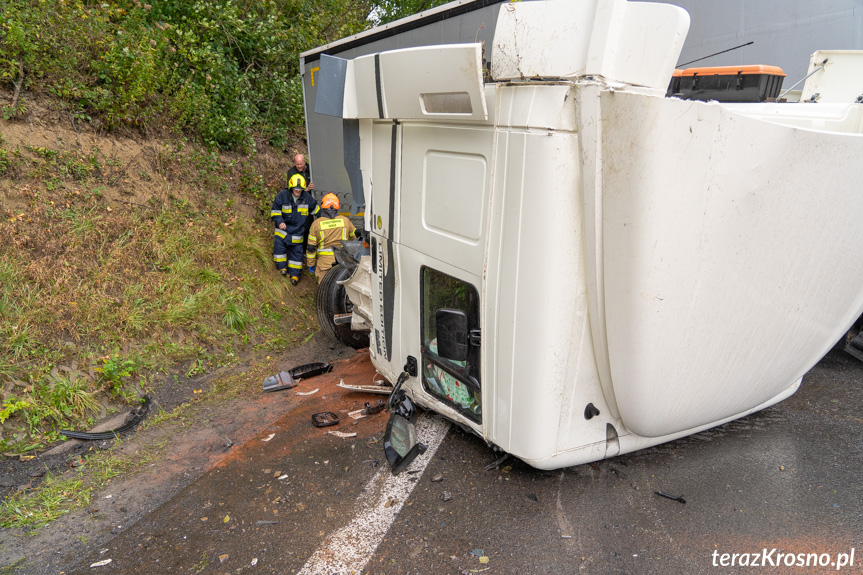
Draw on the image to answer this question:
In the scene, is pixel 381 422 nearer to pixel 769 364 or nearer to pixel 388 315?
pixel 388 315

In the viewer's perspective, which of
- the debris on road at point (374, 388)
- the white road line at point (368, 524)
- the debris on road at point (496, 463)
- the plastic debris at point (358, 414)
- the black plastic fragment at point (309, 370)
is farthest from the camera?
the black plastic fragment at point (309, 370)

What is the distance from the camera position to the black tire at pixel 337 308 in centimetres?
575

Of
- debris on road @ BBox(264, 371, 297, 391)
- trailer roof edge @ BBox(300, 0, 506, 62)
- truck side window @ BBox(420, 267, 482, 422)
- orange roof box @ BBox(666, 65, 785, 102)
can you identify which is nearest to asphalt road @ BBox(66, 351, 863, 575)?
truck side window @ BBox(420, 267, 482, 422)

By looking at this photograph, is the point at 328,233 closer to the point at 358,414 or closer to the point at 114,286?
the point at 114,286

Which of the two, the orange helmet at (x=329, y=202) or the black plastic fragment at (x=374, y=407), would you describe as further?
the orange helmet at (x=329, y=202)

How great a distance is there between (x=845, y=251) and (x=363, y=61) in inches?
117

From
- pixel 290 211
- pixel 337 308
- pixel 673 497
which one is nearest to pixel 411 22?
pixel 290 211

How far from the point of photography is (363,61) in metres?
3.48

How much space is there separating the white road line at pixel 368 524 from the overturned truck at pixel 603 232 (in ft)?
0.46

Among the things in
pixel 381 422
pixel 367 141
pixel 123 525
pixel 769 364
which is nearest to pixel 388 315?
pixel 381 422

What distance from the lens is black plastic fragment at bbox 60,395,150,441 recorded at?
3982mm

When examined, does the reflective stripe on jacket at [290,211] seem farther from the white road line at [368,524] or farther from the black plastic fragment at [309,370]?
the white road line at [368,524]

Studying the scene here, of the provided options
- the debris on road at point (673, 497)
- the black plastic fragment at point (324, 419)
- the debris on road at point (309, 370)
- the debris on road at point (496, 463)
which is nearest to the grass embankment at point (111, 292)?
the debris on road at point (309, 370)

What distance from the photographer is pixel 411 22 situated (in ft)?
19.1
